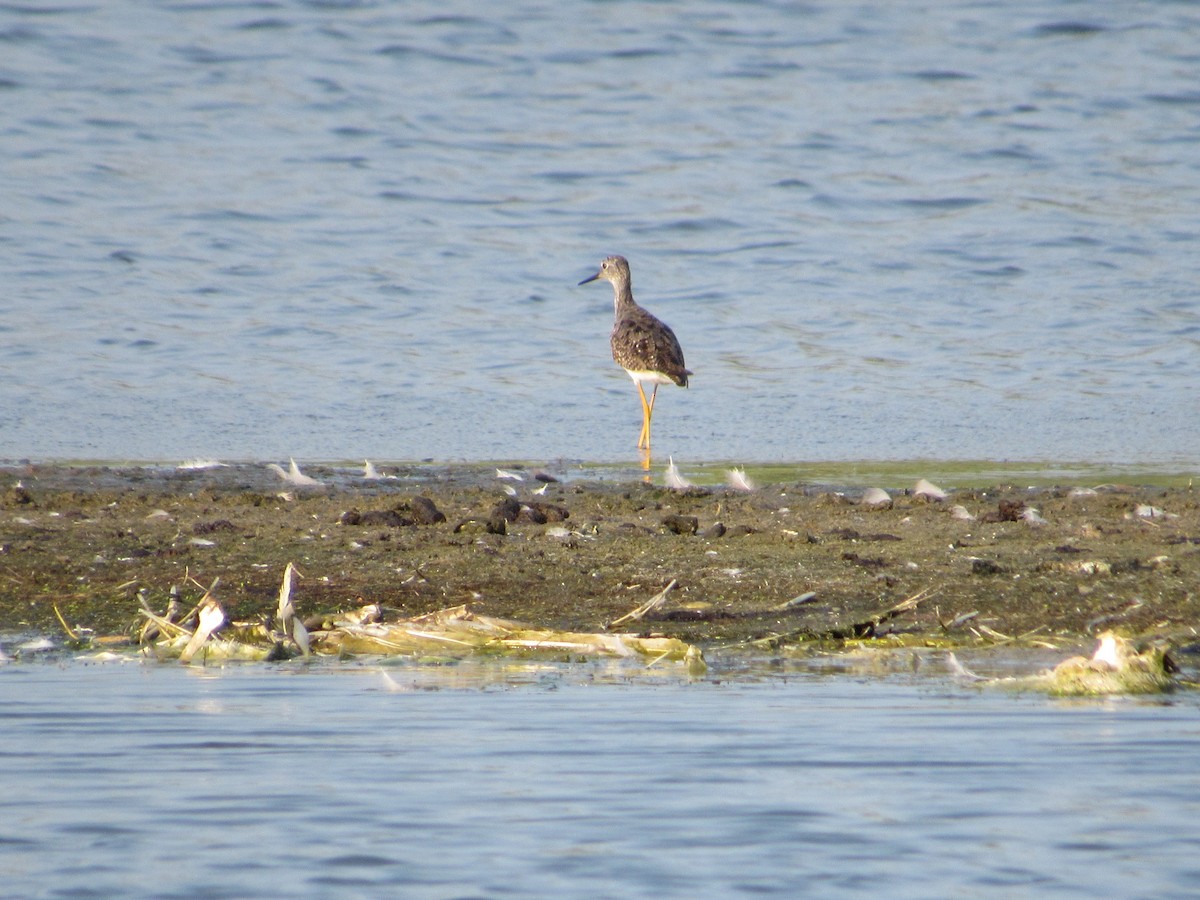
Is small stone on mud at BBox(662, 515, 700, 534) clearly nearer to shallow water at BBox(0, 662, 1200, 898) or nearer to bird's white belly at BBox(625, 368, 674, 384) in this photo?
shallow water at BBox(0, 662, 1200, 898)

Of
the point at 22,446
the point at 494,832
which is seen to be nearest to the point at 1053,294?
the point at 22,446

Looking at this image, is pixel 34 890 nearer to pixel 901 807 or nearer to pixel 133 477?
pixel 901 807

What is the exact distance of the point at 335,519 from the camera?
325 inches

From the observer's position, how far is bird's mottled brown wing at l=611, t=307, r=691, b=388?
1391 cm

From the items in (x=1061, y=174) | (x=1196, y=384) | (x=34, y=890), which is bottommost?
(x=34, y=890)

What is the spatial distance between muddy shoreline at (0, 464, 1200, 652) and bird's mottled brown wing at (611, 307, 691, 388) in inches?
179

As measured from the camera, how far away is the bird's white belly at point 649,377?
13.9m

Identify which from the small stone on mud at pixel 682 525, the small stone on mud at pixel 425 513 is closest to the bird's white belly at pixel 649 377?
the small stone on mud at pixel 425 513

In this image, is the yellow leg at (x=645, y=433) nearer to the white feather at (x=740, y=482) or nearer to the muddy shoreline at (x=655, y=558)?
the white feather at (x=740, y=482)

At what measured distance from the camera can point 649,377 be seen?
1395 cm

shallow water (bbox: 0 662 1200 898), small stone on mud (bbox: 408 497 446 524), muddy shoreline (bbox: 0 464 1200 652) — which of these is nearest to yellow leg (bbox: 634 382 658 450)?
muddy shoreline (bbox: 0 464 1200 652)

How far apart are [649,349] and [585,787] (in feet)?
32.7

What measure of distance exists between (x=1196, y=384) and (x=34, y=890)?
12.7 meters

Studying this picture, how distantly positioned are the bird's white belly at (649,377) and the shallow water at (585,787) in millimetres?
8408
